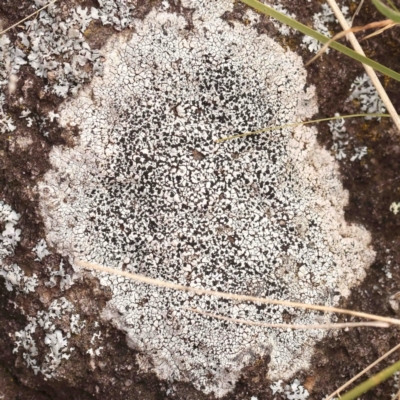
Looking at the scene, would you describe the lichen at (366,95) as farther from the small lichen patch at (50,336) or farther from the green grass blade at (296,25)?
the small lichen patch at (50,336)

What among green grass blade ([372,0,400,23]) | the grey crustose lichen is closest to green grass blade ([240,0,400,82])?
green grass blade ([372,0,400,23])

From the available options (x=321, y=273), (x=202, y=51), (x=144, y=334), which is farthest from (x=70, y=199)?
(x=321, y=273)

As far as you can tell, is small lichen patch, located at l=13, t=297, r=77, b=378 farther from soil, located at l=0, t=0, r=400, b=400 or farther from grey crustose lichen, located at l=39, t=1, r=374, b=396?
grey crustose lichen, located at l=39, t=1, r=374, b=396

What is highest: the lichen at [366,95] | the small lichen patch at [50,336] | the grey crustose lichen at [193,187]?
the lichen at [366,95]

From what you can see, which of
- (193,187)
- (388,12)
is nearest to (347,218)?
(193,187)

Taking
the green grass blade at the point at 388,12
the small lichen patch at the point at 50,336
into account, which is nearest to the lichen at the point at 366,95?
the green grass blade at the point at 388,12
